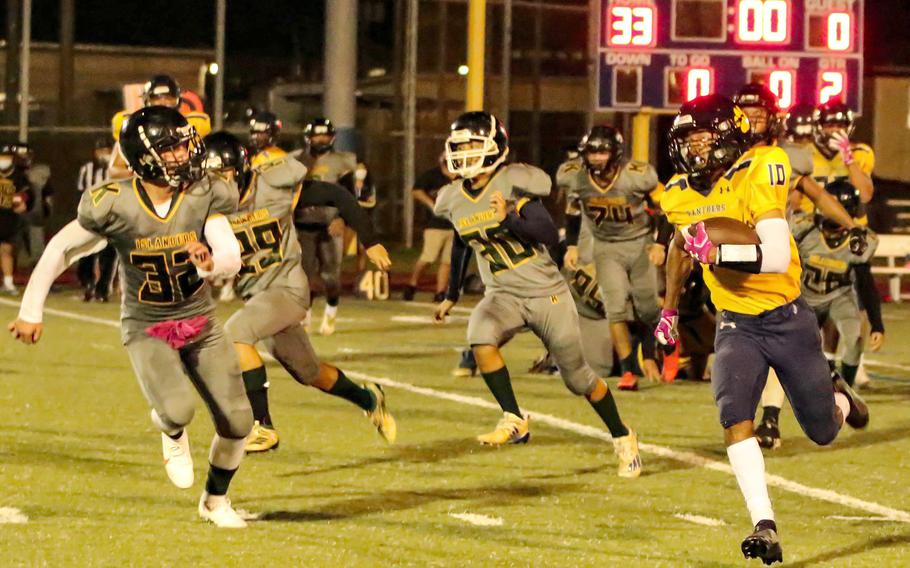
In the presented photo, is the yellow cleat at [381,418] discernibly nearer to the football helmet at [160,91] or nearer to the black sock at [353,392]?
the black sock at [353,392]

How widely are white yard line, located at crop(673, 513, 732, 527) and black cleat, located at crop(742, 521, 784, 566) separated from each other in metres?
1.17

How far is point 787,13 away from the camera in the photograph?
1850 cm

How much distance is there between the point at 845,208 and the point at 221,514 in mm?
5568

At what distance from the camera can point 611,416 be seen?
8.61 m

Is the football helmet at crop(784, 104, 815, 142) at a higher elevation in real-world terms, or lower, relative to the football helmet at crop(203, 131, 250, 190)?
higher

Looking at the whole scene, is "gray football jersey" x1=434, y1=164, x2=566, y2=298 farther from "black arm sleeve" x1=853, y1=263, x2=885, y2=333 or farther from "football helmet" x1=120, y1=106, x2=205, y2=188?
"black arm sleeve" x1=853, y1=263, x2=885, y2=333

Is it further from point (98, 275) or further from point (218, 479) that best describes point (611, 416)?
point (98, 275)

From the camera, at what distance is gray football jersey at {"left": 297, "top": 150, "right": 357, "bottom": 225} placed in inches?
543

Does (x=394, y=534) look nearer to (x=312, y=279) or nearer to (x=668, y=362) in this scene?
(x=668, y=362)

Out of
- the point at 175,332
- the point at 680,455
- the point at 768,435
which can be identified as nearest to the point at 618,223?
the point at 768,435

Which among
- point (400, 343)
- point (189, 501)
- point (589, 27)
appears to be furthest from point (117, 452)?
point (589, 27)

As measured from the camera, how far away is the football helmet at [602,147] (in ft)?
38.9

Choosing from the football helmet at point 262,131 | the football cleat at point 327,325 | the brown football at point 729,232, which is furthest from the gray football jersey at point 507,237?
the football cleat at point 327,325

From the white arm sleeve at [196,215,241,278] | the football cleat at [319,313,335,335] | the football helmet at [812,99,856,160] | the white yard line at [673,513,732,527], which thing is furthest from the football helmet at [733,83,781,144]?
the football cleat at [319,313,335,335]
